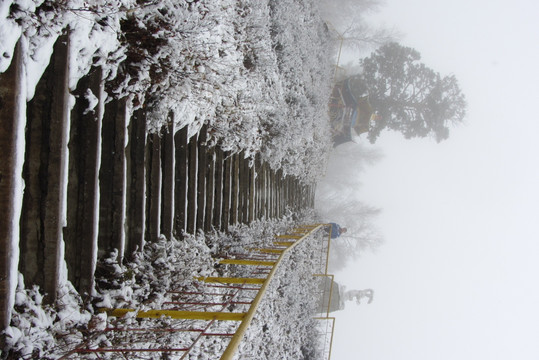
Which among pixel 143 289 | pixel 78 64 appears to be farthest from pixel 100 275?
pixel 78 64

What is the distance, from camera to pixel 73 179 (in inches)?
129

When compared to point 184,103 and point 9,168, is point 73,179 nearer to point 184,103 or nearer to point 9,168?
point 9,168

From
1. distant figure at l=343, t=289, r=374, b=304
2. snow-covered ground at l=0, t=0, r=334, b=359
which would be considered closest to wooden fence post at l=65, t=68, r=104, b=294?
snow-covered ground at l=0, t=0, r=334, b=359

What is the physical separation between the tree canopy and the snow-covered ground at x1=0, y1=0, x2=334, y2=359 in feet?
42.0

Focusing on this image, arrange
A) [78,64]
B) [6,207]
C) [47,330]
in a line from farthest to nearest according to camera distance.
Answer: [78,64]
[47,330]
[6,207]

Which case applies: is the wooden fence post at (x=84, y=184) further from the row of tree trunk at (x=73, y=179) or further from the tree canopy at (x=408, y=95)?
the tree canopy at (x=408, y=95)

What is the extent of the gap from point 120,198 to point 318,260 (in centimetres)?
1199

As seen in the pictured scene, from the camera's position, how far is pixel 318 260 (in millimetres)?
15047

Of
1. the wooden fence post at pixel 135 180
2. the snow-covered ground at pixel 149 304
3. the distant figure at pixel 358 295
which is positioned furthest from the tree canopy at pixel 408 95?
the wooden fence post at pixel 135 180

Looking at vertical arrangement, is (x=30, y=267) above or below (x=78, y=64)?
below

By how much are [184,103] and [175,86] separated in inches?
14.0

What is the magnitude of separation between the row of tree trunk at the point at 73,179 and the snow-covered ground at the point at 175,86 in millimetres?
138

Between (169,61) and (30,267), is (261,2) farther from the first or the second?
(30,267)

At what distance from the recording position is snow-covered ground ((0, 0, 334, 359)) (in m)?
2.71
